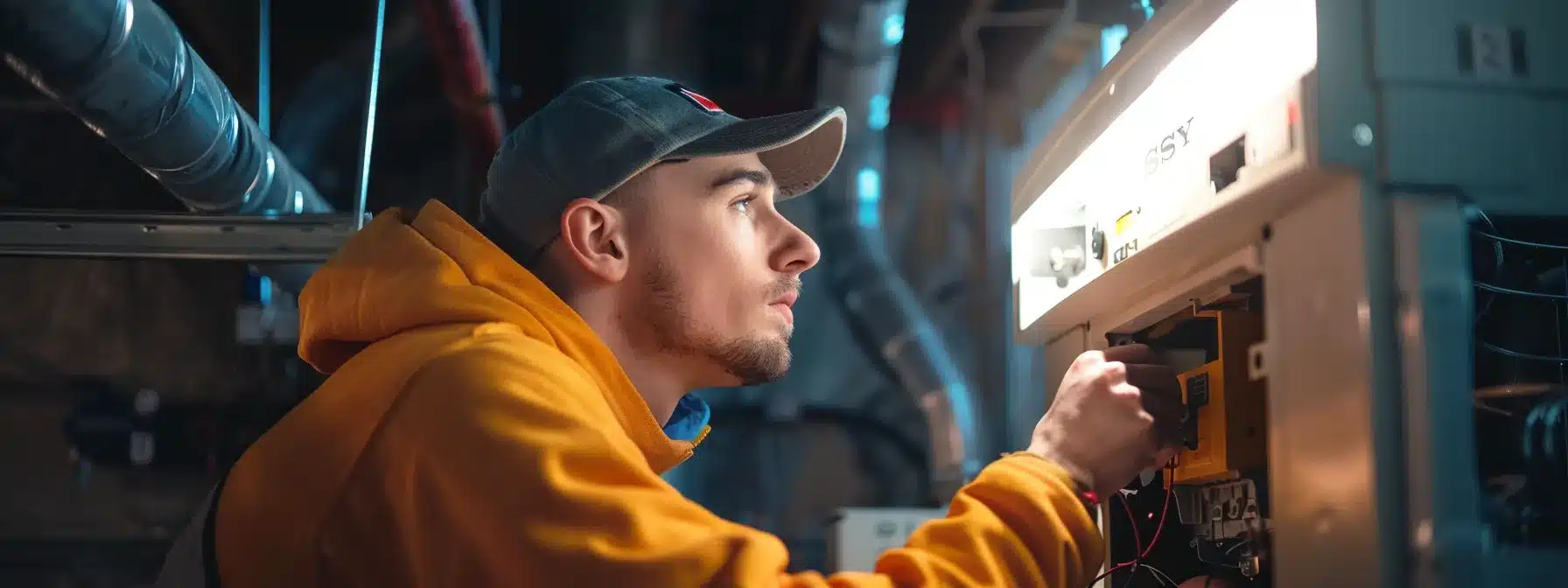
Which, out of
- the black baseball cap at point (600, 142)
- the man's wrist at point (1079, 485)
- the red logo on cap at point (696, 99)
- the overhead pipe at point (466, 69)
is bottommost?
the man's wrist at point (1079, 485)

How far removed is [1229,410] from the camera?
971mm

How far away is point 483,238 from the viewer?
39.0 inches

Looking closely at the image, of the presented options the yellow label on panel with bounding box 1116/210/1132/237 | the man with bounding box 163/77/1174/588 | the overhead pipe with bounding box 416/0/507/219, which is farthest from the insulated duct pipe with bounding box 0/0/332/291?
the yellow label on panel with bounding box 1116/210/1132/237

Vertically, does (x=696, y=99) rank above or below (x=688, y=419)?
above

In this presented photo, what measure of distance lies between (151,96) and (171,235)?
15.7 inches

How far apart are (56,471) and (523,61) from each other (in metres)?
1.58

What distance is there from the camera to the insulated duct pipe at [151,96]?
1418 mm

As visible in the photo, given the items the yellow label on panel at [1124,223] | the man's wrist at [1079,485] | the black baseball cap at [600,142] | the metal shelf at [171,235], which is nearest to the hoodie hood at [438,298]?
the black baseball cap at [600,142]

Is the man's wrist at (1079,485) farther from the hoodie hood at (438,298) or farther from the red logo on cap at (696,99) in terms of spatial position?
the red logo on cap at (696,99)

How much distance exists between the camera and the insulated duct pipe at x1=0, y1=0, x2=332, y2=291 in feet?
4.65

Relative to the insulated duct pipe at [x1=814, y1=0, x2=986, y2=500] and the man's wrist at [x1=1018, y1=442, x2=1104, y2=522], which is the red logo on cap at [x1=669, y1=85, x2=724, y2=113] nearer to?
the man's wrist at [x1=1018, y1=442, x2=1104, y2=522]

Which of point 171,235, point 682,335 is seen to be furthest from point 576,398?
point 171,235

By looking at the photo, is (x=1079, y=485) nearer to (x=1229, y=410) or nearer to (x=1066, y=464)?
(x=1066, y=464)

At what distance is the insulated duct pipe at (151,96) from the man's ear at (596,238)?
2.41ft
